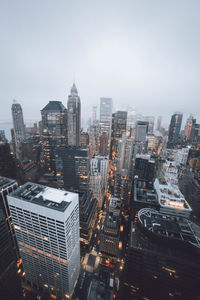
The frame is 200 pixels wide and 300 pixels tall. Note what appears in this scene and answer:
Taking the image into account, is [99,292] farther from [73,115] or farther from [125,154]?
[73,115]

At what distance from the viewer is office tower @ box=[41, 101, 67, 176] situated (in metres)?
140

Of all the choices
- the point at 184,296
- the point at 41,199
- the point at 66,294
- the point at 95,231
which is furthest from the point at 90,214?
the point at 184,296

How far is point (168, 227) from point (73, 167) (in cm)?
7452

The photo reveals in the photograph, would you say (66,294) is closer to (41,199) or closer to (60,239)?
(60,239)

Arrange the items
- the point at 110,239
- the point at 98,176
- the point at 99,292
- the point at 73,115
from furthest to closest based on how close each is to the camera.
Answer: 1. the point at 73,115
2. the point at 98,176
3. the point at 110,239
4. the point at 99,292

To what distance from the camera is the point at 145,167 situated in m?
109

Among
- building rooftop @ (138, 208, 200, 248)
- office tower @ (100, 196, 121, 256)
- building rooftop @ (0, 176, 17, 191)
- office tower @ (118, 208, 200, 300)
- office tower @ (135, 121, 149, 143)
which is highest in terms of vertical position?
office tower @ (135, 121, 149, 143)

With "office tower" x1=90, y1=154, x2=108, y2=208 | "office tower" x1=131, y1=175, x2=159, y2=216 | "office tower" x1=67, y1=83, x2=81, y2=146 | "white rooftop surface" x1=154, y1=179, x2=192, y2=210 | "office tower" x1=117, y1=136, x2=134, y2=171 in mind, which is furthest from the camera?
"office tower" x1=67, y1=83, x2=81, y2=146

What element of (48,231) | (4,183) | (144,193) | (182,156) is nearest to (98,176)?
(144,193)

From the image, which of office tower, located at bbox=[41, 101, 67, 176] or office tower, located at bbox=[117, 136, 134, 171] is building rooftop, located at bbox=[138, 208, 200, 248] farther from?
office tower, located at bbox=[41, 101, 67, 176]

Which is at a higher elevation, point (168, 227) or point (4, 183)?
point (4, 183)

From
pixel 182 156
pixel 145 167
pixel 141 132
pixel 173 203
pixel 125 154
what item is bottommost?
pixel 173 203

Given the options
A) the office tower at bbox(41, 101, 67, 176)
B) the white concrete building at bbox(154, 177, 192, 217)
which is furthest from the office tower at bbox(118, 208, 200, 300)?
the office tower at bbox(41, 101, 67, 176)

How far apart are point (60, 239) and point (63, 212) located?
43.6 feet
